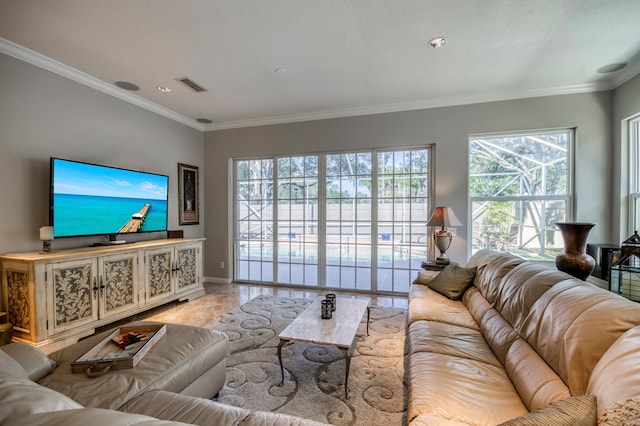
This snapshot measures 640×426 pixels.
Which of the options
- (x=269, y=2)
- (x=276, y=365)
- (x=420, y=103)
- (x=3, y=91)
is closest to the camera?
(x=269, y=2)

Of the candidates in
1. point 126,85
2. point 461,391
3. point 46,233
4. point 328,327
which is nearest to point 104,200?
point 46,233

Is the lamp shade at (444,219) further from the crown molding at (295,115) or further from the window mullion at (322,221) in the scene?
the window mullion at (322,221)

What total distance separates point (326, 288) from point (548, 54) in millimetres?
4045

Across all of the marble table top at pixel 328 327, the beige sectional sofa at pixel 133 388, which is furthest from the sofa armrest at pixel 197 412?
the marble table top at pixel 328 327

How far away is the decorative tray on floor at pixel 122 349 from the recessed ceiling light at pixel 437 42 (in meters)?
3.26

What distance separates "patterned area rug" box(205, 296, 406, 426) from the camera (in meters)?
1.83

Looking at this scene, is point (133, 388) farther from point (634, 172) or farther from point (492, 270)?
point (634, 172)

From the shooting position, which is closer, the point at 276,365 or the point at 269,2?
the point at 269,2

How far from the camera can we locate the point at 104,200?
3.38m

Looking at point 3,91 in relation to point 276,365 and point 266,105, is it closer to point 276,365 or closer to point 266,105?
point 266,105

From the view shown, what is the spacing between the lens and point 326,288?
185 inches

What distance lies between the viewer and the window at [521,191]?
374 cm

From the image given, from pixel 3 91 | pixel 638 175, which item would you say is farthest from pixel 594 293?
pixel 3 91

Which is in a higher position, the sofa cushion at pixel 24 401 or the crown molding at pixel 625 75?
the crown molding at pixel 625 75
